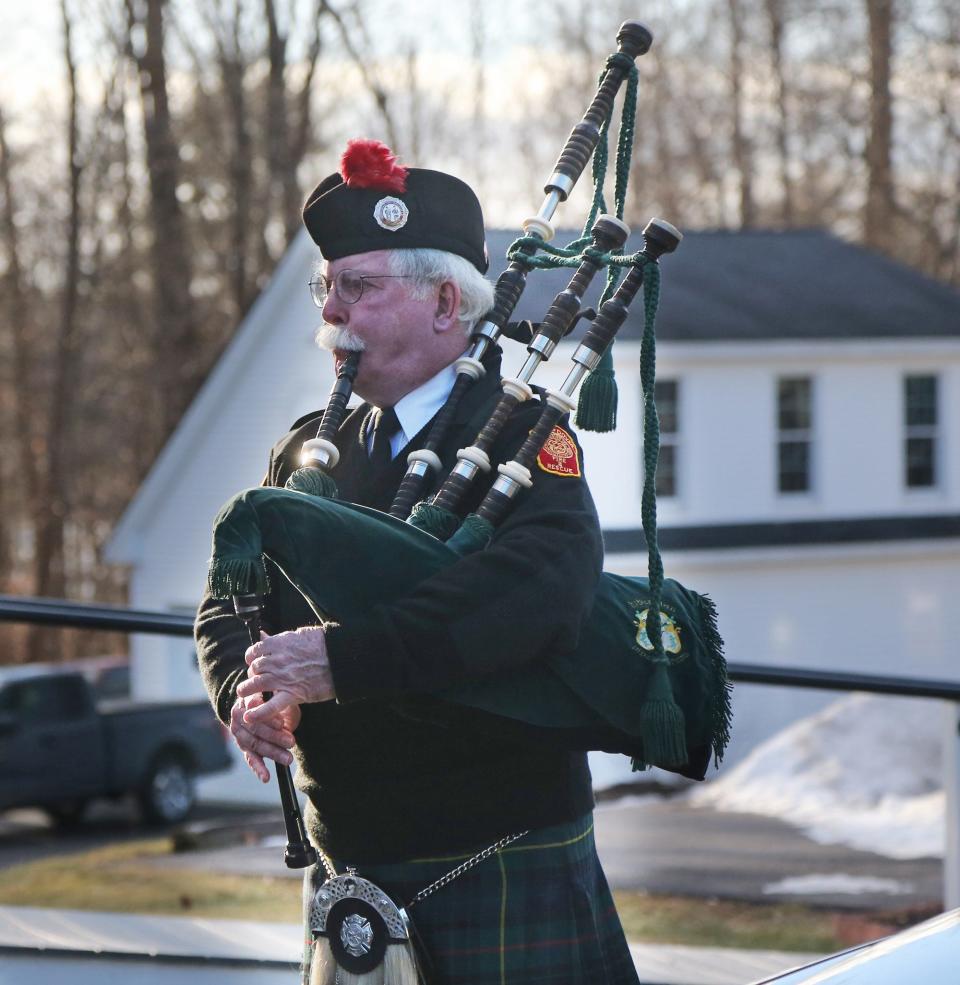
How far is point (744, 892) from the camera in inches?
164

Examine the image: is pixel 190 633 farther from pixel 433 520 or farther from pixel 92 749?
pixel 92 749

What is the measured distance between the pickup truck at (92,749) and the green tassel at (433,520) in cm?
1294

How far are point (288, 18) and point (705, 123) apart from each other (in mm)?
7659

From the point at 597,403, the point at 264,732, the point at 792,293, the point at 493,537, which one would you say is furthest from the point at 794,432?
the point at 264,732

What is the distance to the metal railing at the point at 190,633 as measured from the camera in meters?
2.97

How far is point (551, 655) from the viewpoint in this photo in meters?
1.93

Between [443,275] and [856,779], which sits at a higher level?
[443,275]

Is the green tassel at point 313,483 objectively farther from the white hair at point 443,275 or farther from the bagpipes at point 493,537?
the white hair at point 443,275

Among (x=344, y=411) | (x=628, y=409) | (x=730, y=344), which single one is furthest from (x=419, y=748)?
(x=730, y=344)

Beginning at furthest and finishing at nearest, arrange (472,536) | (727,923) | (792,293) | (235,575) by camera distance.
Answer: (792,293)
(727,923)
(472,536)
(235,575)

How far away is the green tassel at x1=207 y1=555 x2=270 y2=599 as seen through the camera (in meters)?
1.83

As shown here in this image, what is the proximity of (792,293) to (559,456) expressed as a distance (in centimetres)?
1807

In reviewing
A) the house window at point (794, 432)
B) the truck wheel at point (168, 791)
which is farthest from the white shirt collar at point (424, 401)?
the house window at point (794, 432)

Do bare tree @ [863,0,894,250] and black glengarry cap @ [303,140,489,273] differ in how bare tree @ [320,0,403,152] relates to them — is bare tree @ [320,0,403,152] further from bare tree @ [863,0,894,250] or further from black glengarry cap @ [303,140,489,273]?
black glengarry cap @ [303,140,489,273]
